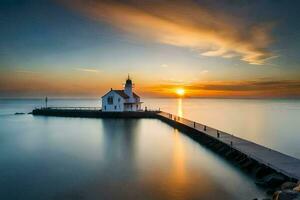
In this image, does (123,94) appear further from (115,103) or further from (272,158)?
Result: (272,158)

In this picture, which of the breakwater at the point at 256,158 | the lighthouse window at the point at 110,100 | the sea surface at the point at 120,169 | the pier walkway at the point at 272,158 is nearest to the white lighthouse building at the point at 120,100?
the lighthouse window at the point at 110,100

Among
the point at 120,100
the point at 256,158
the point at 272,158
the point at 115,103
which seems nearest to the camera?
the point at 272,158

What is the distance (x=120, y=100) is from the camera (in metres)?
57.6

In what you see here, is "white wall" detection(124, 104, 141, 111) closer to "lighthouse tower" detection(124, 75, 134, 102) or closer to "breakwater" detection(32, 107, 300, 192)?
"lighthouse tower" detection(124, 75, 134, 102)

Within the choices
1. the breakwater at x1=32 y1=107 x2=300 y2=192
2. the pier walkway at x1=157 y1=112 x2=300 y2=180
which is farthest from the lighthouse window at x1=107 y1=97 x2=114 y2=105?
the pier walkway at x1=157 y1=112 x2=300 y2=180

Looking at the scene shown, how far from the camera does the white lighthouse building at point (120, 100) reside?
57.4 m

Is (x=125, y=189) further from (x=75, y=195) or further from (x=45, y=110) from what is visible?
(x=45, y=110)

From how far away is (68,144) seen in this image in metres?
31.0

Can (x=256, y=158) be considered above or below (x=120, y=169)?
above

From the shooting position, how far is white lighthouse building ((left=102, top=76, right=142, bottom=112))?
188 feet

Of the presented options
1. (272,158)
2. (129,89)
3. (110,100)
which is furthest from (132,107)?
(272,158)

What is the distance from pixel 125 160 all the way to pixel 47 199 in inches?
364

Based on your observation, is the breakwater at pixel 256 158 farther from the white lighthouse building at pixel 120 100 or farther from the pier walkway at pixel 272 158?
the white lighthouse building at pixel 120 100

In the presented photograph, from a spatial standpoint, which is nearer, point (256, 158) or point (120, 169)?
point (256, 158)
